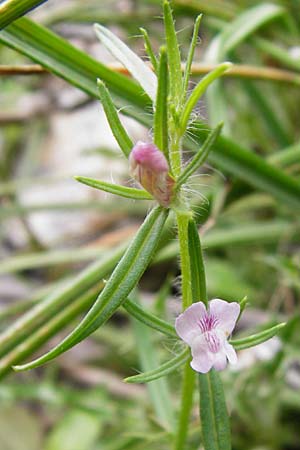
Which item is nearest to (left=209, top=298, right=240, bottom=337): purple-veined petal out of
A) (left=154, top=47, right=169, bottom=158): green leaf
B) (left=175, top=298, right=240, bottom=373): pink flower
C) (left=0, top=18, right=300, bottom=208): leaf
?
(left=175, top=298, right=240, bottom=373): pink flower

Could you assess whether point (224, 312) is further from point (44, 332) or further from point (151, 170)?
point (44, 332)

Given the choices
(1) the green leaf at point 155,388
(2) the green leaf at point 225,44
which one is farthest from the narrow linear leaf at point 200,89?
(2) the green leaf at point 225,44

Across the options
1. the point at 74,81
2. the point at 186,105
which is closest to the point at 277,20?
the point at 74,81

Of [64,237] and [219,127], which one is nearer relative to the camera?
[219,127]

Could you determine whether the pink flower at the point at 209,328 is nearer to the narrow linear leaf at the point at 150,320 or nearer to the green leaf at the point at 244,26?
the narrow linear leaf at the point at 150,320

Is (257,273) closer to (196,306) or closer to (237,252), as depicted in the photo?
(237,252)

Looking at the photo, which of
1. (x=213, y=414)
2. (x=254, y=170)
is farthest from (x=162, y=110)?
(x=254, y=170)
